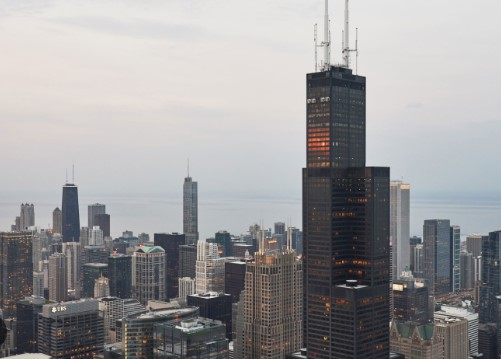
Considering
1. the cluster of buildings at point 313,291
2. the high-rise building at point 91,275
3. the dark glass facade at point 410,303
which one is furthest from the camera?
the high-rise building at point 91,275

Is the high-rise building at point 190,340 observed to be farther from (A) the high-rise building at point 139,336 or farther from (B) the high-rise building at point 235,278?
(B) the high-rise building at point 235,278

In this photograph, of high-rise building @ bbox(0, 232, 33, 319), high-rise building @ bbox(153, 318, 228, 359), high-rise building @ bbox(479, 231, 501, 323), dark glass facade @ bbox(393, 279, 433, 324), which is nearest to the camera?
high-rise building @ bbox(153, 318, 228, 359)

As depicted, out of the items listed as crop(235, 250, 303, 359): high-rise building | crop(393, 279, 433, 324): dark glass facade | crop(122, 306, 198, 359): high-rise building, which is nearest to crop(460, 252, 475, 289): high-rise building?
crop(393, 279, 433, 324): dark glass facade

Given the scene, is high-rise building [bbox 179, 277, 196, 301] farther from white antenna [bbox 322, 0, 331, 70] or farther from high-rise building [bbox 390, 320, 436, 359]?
white antenna [bbox 322, 0, 331, 70]

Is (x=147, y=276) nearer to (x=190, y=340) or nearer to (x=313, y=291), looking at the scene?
(x=190, y=340)

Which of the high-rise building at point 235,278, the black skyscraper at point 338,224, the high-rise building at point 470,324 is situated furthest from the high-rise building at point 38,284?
the black skyscraper at point 338,224

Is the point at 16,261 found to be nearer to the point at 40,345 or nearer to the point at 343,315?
the point at 40,345

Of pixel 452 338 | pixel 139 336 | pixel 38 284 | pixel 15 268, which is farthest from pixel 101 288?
pixel 452 338
